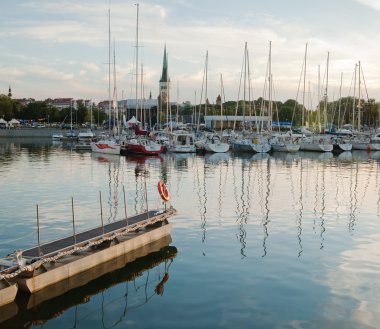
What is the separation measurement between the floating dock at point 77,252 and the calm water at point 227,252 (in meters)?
0.77

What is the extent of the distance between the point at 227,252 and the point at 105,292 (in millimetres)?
6393

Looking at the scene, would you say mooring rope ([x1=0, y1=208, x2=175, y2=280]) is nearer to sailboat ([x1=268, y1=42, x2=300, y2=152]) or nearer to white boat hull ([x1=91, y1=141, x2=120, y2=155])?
white boat hull ([x1=91, y1=141, x2=120, y2=155])

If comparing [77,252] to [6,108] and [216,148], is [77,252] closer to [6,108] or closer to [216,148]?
[216,148]

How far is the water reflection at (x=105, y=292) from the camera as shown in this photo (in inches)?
615

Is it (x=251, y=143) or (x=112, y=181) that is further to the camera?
(x=251, y=143)

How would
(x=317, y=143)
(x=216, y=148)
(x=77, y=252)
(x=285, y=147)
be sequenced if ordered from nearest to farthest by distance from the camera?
1. (x=77, y=252)
2. (x=216, y=148)
3. (x=285, y=147)
4. (x=317, y=143)

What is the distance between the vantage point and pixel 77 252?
1922cm

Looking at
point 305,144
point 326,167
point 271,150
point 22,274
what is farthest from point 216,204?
point 305,144

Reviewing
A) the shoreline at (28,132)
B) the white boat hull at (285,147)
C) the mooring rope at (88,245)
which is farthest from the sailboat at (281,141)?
the mooring rope at (88,245)

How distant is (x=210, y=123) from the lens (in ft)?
581

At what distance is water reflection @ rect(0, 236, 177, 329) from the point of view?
15.6 m

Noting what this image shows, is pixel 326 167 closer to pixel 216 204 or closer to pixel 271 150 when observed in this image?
pixel 271 150

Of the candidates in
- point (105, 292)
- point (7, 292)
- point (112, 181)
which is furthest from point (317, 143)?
point (7, 292)

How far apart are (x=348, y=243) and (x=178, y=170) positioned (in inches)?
1325
